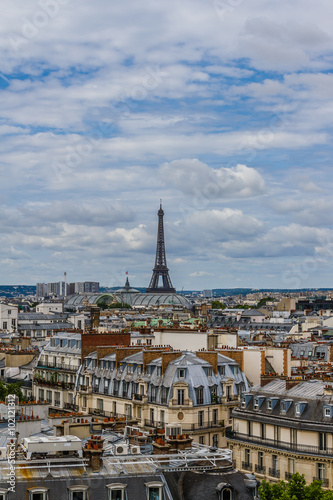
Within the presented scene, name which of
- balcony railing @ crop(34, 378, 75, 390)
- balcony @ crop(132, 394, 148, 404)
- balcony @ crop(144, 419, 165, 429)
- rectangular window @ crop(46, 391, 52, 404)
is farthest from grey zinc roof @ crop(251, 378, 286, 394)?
rectangular window @ crop(46, 391, 52, 404)

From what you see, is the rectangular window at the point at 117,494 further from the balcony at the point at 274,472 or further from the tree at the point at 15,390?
the tree at the point at 15,390

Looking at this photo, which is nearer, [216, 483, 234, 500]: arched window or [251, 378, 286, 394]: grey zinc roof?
[216, 483, 234, 500]: arched window

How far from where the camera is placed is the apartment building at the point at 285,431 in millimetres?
33156

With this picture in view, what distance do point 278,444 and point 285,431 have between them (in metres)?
0.67

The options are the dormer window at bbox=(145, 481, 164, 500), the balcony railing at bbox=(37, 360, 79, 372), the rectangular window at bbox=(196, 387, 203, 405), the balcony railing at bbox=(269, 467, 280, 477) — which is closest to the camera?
the dormer window at bbox=(145, 481, 164, 500)

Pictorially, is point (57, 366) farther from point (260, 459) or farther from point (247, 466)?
point (260, 459)

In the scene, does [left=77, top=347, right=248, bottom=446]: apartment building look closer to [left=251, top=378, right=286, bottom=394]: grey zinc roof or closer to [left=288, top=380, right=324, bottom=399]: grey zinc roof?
[left=251, top=378, right=286, bottom=394]: grey zinc roof

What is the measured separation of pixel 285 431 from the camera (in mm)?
34750

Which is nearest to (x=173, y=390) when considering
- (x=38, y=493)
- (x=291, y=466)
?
(x=291, y=466)

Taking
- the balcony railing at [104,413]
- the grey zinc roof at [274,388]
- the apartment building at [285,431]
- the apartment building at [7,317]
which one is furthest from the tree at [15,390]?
the apartment building at [7,317]

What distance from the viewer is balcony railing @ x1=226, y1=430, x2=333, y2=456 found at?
3319 centimetres

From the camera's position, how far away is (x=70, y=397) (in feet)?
165

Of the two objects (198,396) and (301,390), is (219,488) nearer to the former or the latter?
(301,390)

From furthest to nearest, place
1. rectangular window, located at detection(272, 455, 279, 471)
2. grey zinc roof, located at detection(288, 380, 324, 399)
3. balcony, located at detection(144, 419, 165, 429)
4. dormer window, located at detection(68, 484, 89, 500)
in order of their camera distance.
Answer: balcony, located at detection(144, 419, 165, 429), grey zinc roof, located at detection(288, 380, 324, 399), rectangular window, located at detection(272, 455, 279, 471), dormer window, located at detection(68, 484, 89, 500)
